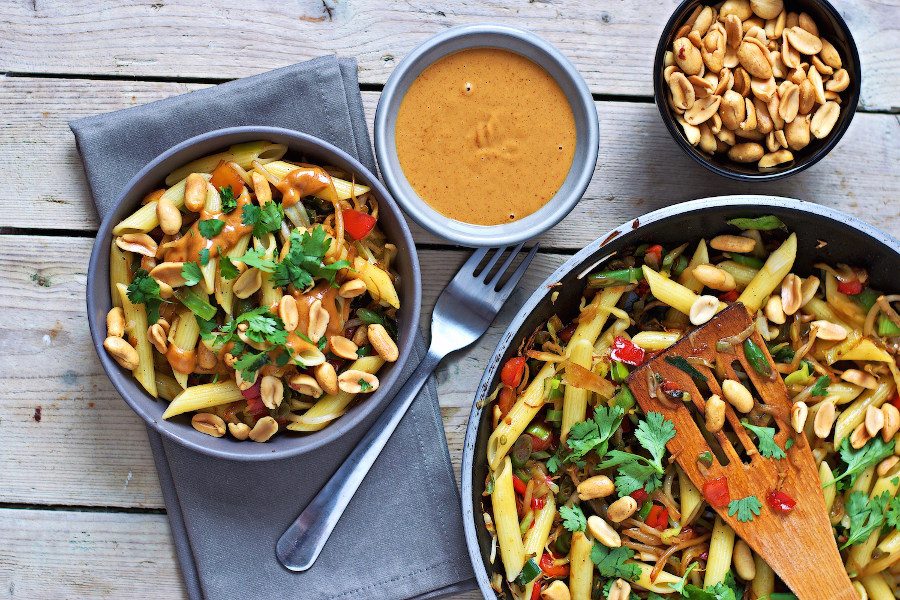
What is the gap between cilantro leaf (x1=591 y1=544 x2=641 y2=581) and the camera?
1804 mm

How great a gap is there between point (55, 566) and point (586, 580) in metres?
1.39

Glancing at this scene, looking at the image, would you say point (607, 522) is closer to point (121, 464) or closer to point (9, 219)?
point (121, 464)

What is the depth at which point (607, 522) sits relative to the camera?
6.11 ft

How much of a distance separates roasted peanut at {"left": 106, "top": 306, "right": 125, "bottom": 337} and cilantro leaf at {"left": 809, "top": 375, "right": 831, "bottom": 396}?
156cm

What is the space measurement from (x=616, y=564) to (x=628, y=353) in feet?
1.60

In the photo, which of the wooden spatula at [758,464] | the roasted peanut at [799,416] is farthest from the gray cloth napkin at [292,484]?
the roasted peanut at [799,416]

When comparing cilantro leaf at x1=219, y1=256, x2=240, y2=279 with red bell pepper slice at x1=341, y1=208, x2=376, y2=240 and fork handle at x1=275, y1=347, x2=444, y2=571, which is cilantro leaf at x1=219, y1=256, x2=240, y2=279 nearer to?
red bell pepper slice at x1=341, y1=208, x2=376, y2=240

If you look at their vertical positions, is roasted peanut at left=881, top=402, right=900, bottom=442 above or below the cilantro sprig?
above

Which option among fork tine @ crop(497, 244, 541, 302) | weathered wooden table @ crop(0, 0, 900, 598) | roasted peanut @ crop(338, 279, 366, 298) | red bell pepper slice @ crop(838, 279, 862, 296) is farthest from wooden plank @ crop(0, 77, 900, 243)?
roasted peanut @ crop(338, 279, 366, 298)

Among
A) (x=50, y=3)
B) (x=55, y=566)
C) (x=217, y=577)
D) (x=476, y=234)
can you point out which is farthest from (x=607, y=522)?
(x=50, y=3)

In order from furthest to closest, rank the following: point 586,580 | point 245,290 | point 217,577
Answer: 1. point 217,577
2. point 586,580
3. point 245,290

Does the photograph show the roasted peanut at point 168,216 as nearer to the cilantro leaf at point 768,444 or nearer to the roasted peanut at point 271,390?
the roasted peanut at point 271,390

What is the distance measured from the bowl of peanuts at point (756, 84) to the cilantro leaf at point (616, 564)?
3.01ft

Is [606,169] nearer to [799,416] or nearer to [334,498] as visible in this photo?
[799,416]
